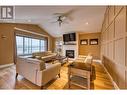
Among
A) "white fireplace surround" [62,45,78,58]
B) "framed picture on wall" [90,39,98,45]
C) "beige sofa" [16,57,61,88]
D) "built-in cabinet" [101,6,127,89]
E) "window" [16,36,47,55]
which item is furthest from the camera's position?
"white fireplace surround" [62,45,78,58]

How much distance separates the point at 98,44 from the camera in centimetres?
707

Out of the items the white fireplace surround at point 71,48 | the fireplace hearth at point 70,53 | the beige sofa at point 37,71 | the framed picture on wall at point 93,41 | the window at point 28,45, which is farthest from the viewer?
the fireplace hearth at point 70,53

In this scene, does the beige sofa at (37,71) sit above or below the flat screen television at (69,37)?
below

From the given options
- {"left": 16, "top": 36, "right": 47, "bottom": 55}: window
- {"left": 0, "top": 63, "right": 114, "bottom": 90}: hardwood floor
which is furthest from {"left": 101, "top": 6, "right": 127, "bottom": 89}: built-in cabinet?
{"left": 16, "top": 36, "right": 47, "bottom": 55}: window

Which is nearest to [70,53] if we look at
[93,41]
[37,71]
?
[93,41]

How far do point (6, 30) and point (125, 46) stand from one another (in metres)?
5.19

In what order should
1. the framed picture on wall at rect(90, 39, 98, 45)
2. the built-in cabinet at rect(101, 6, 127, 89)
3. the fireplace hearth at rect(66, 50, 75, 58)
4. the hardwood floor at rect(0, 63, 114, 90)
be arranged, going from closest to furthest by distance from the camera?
the built-in cabinet at rect(101, 6, 127, 89)
the hardwood floor at rect(0, 63, 114, 90)
the framed picture on wall at rect(90, 39, 98, 45)
the fireplace hearth at rect(66, 50, 75, 58)

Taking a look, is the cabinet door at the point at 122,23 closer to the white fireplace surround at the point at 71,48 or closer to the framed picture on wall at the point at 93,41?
the framed picture on wall at the point at 93,41

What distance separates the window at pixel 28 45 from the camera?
19.6 ft

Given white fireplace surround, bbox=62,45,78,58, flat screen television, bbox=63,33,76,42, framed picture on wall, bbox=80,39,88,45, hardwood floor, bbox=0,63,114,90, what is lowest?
hardwood floor, bbox=0,63,114,90

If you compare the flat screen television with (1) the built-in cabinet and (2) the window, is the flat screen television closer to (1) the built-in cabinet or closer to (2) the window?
(2) the window

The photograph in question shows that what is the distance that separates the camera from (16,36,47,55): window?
5.99 m

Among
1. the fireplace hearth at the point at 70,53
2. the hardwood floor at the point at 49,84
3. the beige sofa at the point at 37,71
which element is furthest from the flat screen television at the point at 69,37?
the beige sofa at the point at 37,71
